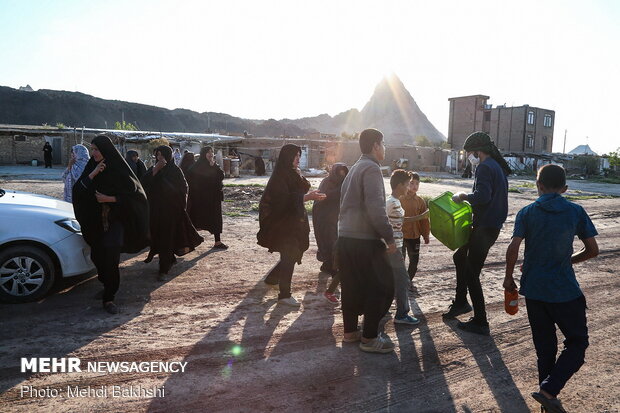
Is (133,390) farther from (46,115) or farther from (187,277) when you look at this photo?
(46,115)

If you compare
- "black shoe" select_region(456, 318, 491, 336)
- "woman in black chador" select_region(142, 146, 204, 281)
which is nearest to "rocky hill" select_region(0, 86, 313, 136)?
"woman in black chador" select_region(142, 146, 204, 281)

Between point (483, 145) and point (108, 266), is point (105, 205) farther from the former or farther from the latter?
point (483, 145)

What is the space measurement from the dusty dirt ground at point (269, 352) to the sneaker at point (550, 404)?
20 centimetres

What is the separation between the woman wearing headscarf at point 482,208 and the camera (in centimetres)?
459

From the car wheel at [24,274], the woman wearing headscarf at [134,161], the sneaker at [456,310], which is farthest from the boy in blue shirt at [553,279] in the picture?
the woman wearing headscarf at [134,161]

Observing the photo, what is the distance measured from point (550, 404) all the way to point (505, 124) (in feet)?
204

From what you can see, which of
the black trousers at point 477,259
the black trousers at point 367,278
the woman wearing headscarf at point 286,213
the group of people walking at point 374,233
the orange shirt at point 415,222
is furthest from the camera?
the orange shirt at point 415,222

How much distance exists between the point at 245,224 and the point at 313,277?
5.01 metres

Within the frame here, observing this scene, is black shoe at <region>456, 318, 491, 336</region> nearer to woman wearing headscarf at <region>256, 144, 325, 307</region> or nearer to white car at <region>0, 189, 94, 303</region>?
woman wearing headscarf at <region>256, 144, 325, 307</region>

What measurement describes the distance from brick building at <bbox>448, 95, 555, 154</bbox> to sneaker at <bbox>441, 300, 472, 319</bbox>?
5601 cm

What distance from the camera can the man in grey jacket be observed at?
395 centimetres

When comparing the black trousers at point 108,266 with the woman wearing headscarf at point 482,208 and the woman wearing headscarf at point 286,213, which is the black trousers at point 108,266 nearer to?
the woman wearing headscarf at point 286,213

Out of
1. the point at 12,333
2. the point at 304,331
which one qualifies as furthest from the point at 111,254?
the point at 304,331

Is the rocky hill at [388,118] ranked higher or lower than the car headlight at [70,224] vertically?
higher
